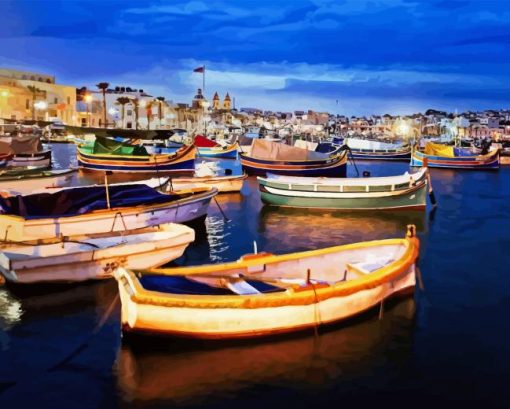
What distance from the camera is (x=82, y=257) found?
40.3 feet

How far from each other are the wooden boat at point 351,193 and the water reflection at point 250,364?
14569 millimetres

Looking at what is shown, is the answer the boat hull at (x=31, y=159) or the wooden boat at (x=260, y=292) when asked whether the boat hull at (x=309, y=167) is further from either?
the wooden boat at (x=260, y=292)

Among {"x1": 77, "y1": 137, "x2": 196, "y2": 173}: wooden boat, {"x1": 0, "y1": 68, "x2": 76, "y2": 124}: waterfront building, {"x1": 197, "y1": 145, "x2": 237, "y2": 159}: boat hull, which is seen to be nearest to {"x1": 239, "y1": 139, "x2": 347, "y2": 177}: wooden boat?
{"x1": 77, "y1": 137, "x2": 196, "y2": 173}: wooden boat

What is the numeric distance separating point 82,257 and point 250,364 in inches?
223

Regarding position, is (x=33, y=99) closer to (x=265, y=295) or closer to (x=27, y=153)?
(x=27, y=153)

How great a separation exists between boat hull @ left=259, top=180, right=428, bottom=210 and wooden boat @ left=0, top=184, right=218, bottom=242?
8.02 metres

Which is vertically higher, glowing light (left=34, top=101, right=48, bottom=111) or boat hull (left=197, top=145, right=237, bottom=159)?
glowing light (left=34, top=101, right=48, bottom=111)

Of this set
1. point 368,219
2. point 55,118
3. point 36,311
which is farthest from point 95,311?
point 55,118

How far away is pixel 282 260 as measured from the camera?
11172 millimetres

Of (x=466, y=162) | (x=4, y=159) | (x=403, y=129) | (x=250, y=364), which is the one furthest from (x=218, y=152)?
(x=403, y=129)

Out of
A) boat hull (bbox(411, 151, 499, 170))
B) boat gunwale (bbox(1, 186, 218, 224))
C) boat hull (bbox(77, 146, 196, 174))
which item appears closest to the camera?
boat gunwale (bbox(1, 186, 218, 224))

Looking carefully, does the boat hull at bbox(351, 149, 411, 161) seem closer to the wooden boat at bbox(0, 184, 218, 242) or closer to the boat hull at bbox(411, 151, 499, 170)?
the boat hull at bbox(411, 151, 499, 170)

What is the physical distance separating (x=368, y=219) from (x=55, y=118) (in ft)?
308

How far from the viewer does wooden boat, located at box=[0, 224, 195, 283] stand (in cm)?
1190
